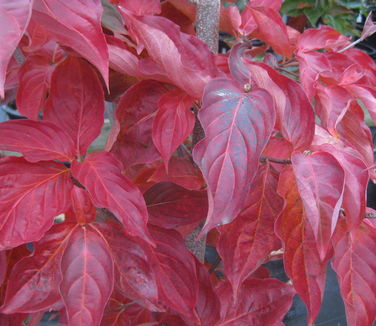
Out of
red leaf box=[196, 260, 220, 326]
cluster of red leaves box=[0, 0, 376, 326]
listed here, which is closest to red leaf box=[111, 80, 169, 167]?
cluster of red leaves box=[0, 0, 376, 326]

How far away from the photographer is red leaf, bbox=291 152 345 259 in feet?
1.36

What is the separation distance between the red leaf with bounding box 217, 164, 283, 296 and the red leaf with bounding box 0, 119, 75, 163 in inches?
9.2

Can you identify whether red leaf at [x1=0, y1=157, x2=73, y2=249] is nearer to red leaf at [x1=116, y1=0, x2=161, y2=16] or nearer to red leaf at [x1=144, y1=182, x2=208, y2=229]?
red leaf at [x1=144, y1=182, x2=208, y2=229]

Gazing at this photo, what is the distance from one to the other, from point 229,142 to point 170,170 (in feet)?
0.72

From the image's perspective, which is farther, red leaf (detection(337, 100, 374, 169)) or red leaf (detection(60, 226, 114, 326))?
red leaf (detection(337, 100, 374, 169))

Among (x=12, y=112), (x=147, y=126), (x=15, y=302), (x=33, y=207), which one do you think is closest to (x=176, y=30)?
(x=147, y=126)

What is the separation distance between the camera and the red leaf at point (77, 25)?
0.37 meters

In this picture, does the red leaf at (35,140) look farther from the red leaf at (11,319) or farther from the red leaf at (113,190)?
the red leaf at (11,319)

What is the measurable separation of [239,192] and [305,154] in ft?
0.39

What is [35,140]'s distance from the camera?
0.51m

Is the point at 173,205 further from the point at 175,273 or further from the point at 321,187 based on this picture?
the point at 321,187

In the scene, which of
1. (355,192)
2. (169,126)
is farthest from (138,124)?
(355,192)

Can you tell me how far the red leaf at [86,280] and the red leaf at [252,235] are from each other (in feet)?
0.50

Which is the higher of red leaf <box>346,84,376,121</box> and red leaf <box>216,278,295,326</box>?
red leaf <box>346,84,376,121</box>
